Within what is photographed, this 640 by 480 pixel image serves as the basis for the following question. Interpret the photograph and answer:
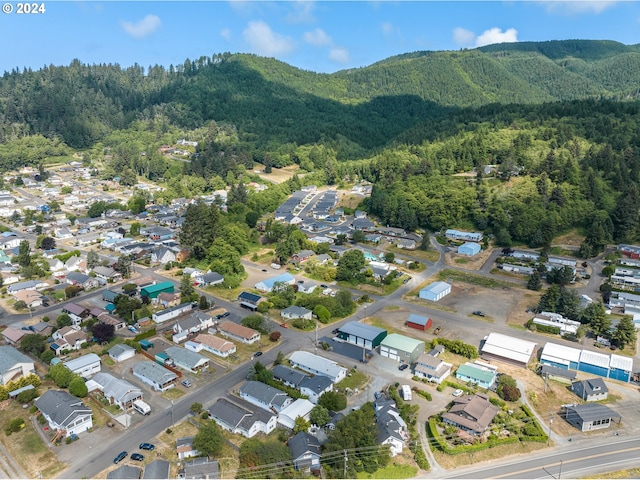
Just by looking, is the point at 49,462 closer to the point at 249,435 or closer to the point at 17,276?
the point at 249,435

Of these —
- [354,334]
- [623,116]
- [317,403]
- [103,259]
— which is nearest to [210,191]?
[103,259]

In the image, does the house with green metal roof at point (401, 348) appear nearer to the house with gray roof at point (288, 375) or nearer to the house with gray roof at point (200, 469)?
the house with gray roof at point (288, 375)

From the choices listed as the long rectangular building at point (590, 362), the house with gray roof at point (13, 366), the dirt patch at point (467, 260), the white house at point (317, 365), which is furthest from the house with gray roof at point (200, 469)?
the dirt patch at point (467, 260)

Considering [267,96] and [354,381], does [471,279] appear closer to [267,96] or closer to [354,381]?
[354,381]

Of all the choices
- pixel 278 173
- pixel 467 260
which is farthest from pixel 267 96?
pixel 467 260

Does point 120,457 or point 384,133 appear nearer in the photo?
point 120,457

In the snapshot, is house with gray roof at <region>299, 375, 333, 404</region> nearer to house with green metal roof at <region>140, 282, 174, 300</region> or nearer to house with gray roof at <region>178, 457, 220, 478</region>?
house with gray roof at <region>178, 457, 220, 478</region>
